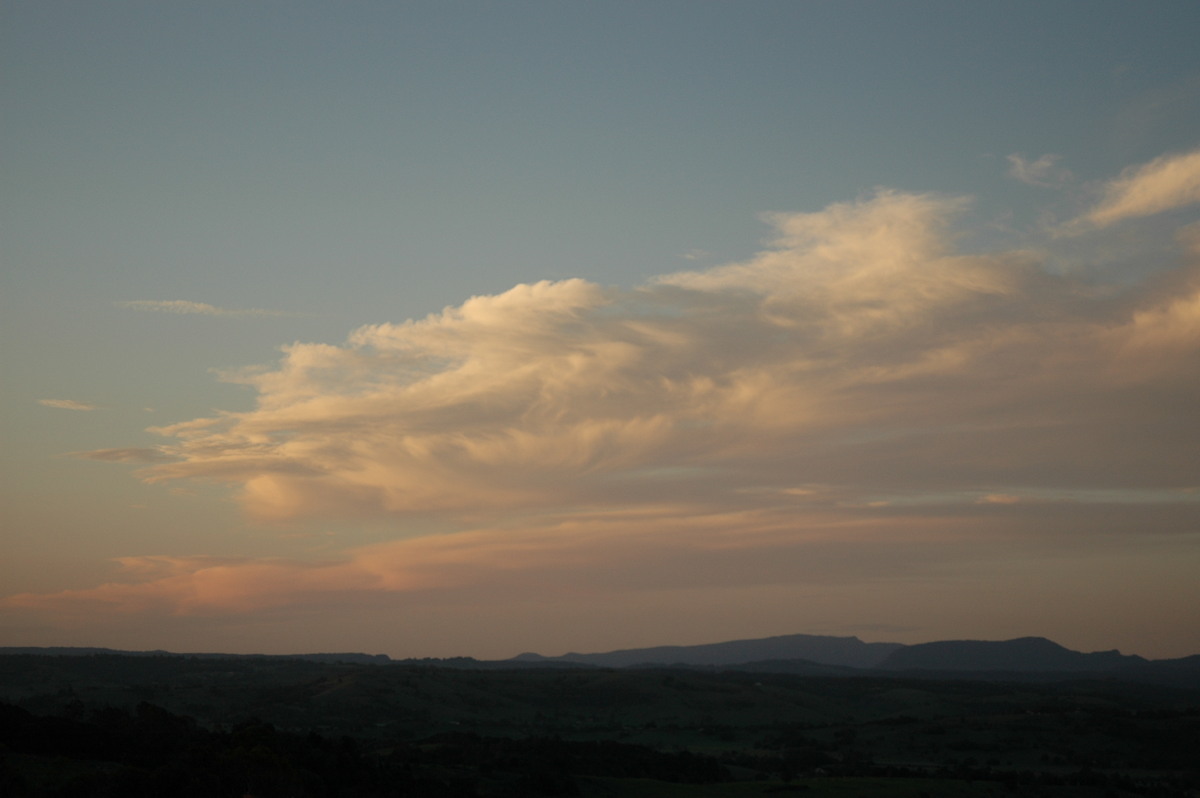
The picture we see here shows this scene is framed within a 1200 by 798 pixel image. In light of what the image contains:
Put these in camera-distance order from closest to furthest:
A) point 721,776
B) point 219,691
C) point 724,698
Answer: point 721,776, point 219,691, point 724,698

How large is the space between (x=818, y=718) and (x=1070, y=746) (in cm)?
3475

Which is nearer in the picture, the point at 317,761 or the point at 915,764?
the point at 317,761

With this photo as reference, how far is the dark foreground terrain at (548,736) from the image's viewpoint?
103ft

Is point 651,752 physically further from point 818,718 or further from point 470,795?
point 818,718

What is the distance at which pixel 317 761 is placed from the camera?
33.2 meters

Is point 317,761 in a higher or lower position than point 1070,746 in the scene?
higher

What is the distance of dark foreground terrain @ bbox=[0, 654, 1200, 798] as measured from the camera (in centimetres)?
3148

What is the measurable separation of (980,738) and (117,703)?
6295 centimetres

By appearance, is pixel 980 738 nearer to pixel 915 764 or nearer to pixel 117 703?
pixel 915 764

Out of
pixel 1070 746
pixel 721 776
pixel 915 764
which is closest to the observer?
pixel 721 776

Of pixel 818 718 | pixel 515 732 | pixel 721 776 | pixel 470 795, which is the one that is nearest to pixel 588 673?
pixel 818 718

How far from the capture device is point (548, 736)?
69.6 metres

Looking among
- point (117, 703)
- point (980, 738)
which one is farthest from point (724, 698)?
point (117, 703)

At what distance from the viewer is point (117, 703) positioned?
76.4m
